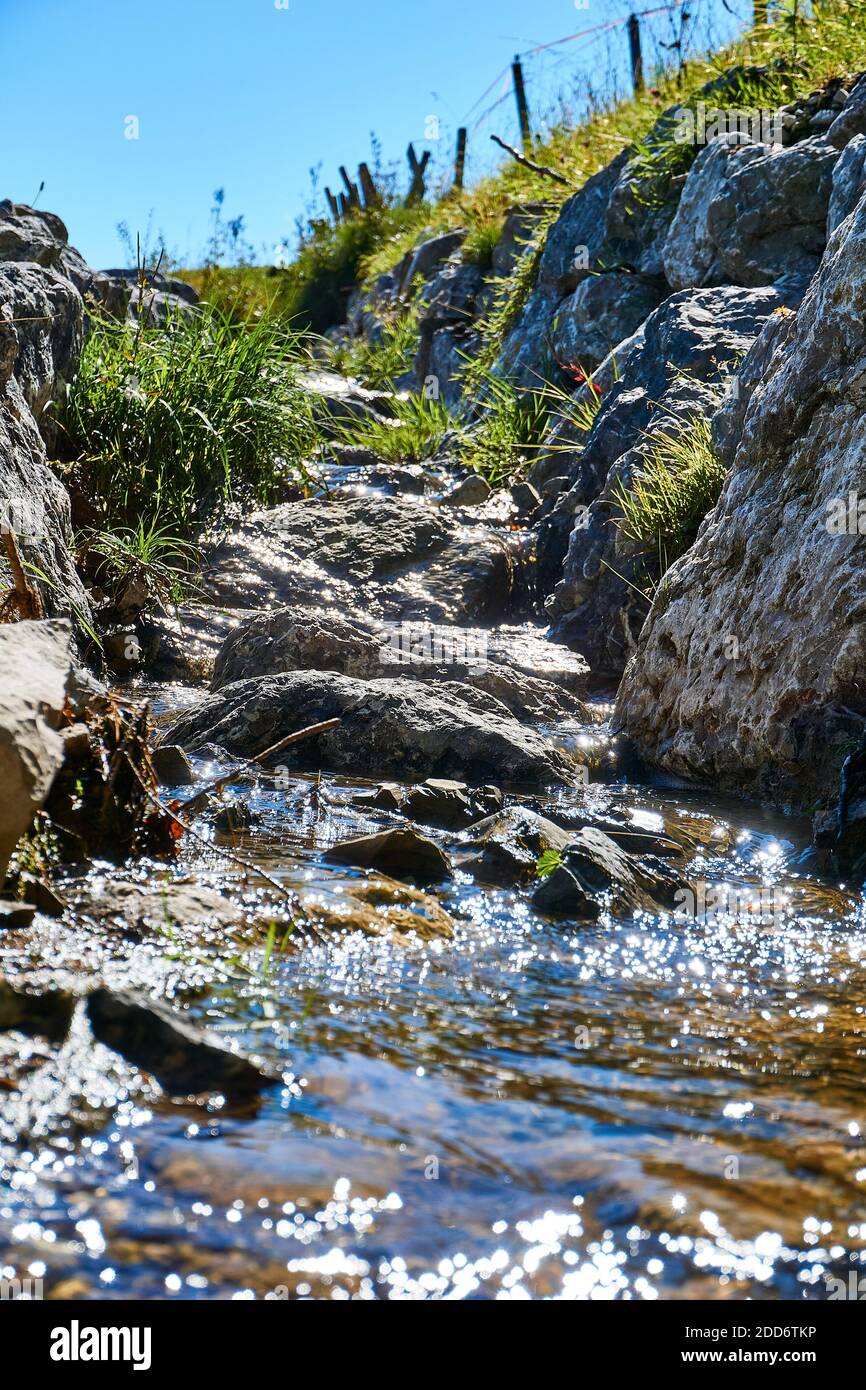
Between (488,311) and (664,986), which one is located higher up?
(488,311)

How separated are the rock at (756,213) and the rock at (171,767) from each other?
6.09 metres

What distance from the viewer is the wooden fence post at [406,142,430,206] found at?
79.8ft

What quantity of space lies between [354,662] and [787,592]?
7.86ft

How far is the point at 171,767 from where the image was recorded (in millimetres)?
4070

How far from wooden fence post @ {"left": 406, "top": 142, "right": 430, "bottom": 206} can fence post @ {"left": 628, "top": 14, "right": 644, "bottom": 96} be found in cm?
980

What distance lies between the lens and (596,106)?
15312 millimetres

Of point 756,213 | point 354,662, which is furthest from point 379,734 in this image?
point 756,213

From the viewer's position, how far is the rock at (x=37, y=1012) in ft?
6.48

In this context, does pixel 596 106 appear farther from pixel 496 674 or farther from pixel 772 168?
pixel 496 674

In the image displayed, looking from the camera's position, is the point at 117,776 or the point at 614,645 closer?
the point at 117,776

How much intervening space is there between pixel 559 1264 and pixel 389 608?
246 inches

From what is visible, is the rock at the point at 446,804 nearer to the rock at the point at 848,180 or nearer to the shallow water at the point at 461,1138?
the shallow water at the point at 461,1138

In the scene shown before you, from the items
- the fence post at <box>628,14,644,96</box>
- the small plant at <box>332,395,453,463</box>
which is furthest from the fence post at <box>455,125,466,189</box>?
the small plant at <box>332,395,453,463</box>

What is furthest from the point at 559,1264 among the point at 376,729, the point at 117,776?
the point at 376,729
